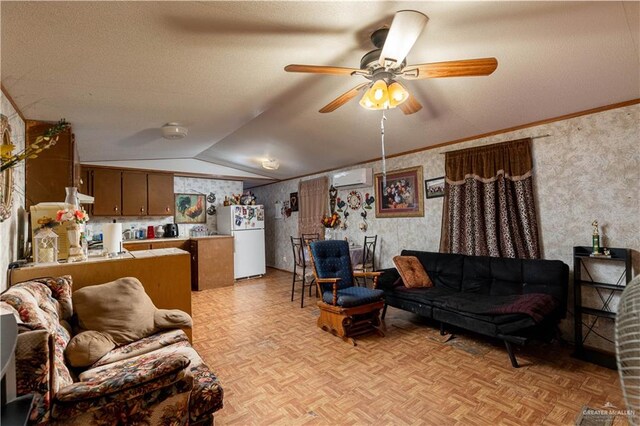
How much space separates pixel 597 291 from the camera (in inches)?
104

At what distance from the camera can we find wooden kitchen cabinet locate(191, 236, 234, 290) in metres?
5.36

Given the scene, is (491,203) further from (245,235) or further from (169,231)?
(169,231)

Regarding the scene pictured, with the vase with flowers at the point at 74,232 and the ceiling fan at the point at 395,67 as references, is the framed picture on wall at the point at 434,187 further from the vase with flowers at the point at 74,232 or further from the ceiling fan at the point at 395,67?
the vase with flowers at the point at 74,232

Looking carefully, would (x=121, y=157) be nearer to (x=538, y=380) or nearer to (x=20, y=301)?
(x=20, y=301)

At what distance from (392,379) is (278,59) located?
2503 mm

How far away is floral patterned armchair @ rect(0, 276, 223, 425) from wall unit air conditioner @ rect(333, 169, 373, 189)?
3529 mm

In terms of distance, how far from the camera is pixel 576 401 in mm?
1950

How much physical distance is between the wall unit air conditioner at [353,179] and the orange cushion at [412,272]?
1498 millimetres

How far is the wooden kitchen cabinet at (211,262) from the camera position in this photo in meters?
5.36

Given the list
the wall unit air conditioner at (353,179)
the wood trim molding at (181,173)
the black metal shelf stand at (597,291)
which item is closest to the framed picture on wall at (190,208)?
the wood trim molding at (181,173)

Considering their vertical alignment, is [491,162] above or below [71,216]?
above

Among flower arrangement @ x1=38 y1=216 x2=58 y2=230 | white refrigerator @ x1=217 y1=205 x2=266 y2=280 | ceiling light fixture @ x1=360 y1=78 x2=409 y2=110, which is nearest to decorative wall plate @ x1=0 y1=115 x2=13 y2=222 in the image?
flower arrangement @ x1=38 y1=216 x2=58 y2=230

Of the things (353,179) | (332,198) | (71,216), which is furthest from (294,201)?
(71,216)

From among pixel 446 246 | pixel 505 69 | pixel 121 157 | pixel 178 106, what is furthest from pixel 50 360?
pixel 121 157
